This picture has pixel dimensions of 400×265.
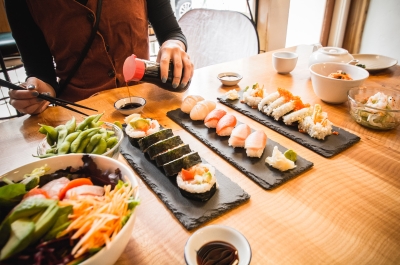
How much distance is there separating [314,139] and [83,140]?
0.97 metres

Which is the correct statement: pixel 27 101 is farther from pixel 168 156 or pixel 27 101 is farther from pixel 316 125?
pixel 316 125

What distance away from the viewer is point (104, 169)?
2.47 ft

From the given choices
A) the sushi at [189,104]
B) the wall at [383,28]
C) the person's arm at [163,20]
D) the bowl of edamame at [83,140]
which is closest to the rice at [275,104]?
the sushi at [189,104]

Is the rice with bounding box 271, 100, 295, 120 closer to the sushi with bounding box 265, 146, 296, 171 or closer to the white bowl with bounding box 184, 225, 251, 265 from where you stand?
the sushi with bounding box 265, 146, 296, 171

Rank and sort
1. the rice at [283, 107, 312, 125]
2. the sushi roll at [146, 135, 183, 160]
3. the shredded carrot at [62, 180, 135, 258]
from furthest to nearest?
the rice at [283, 107, 312, 125], the sushi roll at [146, 135, 183, 160], the shredded carrot at [62, 180, 135, 258]

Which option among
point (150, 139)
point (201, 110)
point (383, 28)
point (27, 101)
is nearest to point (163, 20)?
point (201, 110)

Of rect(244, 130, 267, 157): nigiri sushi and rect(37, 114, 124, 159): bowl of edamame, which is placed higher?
rect(37, 114, 124, 159): bowl of edamame

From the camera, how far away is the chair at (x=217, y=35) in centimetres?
279

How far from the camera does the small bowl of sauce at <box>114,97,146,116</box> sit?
1.44 metres

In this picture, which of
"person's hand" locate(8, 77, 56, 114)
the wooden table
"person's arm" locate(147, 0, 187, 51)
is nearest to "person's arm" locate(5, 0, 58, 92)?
"person's hand" locate(8, 77, 56, 114)

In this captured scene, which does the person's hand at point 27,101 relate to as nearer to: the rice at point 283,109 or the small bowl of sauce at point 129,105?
the small bowl of sauce at point 129,105

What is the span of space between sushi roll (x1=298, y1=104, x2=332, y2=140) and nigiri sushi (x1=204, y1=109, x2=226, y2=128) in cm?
39

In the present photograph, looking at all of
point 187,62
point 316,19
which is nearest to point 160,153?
point 187,62

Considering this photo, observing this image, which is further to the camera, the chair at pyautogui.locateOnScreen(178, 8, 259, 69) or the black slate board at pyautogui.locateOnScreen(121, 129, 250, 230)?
the chair at pyautogui.locateOnScreen(178, 8, 259, 69)
